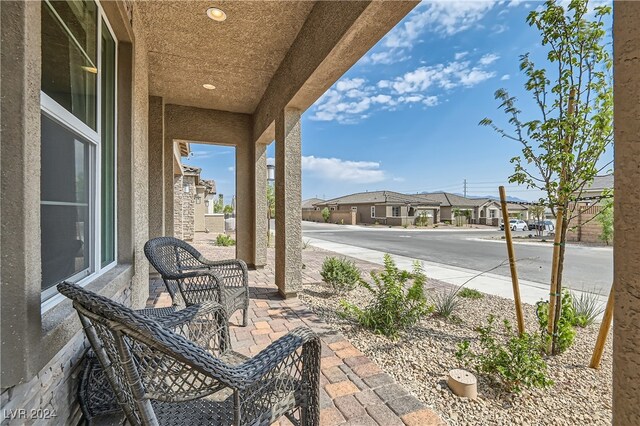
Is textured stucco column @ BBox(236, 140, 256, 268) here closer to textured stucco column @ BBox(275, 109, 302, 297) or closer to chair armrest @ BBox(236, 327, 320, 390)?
textured stucco column @ BBox(275, 109, 302, 297)

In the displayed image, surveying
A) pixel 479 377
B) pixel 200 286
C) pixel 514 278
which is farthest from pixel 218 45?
pixel 479 377

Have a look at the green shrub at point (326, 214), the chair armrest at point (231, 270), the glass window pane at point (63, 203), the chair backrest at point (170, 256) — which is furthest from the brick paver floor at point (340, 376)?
the green shrub at point (326, 214)

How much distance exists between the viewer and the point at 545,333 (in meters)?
2.66

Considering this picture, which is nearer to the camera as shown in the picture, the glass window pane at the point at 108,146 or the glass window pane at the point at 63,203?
the glass window pane at the point at 63,203

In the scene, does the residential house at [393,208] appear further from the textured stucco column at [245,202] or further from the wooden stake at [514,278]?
the wooden stake at [514,278]

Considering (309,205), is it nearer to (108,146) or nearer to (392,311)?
(392,311)

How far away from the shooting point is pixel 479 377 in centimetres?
225

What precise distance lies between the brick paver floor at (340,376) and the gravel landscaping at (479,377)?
14 centimetres

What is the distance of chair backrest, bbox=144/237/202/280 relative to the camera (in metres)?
2.51

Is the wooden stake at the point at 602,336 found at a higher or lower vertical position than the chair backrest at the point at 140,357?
lower

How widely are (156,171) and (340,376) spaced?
4.63 metres

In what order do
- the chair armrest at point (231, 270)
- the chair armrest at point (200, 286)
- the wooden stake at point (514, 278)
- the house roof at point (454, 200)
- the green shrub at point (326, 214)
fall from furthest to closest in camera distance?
the green shrub at point (326, 214), the house roof at point (454, 200), the chair armrest at point (231, 270), the wooden stake at point (514, 278), the chair armrest at point (200, 286)

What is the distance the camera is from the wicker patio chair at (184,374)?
0.92 meters

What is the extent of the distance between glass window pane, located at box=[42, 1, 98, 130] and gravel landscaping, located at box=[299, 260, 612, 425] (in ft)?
9.31
